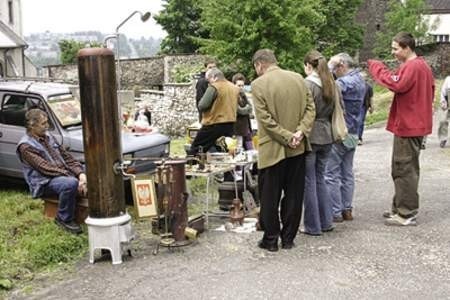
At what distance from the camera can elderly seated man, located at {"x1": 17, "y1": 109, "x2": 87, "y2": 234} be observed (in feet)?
24.4

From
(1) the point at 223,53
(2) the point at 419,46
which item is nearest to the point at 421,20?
(2) the point at 419,46

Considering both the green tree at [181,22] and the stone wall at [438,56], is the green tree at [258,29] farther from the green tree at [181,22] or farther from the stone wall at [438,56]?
the stone wall at [438,56]

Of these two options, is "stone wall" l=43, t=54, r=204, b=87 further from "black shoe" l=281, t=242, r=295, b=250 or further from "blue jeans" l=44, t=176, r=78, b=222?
"black shoe" l=281, t=242, r=295, b=250

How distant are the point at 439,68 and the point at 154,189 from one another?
140 ft

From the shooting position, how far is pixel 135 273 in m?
6.31

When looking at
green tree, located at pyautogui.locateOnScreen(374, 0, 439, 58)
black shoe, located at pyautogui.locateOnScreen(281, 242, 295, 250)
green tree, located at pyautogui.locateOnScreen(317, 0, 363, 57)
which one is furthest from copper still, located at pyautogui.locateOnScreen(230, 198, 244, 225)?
green tree, located at pyautogui.locateOnScreen(374, 0, 439, 58)

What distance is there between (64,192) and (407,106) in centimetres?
397

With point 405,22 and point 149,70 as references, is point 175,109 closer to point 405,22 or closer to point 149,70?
point 149,70

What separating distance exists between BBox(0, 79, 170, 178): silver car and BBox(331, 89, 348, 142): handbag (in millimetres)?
3410

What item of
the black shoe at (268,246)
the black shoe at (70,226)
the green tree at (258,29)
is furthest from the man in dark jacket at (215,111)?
the green tree at (258,29)

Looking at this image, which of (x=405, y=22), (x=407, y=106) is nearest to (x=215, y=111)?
(x=407, y=106)

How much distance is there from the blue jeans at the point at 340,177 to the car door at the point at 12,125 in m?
4.38

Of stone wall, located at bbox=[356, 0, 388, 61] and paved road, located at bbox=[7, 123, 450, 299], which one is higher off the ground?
stone wall, located at bbox=[356, 0, 388, 61]

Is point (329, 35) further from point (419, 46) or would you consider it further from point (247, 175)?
point (247, 175)
